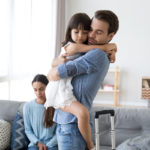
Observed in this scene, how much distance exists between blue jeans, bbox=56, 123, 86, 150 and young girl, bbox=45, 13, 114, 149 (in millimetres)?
26

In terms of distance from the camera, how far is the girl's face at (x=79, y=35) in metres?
1.08

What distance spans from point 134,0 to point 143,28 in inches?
23.2

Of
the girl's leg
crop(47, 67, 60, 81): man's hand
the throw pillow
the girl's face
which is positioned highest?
the girl's face

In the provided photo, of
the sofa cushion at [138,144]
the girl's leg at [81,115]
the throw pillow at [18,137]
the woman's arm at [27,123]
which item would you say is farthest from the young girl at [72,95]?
the throw pillow at [18,137]

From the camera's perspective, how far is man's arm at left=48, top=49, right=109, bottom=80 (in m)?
1.00

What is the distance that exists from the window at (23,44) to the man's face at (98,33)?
7.16 feet

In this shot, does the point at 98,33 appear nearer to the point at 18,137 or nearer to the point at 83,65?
the point at 83,65

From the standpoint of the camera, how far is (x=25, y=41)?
11.8 feet

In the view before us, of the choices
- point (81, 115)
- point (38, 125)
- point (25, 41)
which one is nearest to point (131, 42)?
point (25, 41)

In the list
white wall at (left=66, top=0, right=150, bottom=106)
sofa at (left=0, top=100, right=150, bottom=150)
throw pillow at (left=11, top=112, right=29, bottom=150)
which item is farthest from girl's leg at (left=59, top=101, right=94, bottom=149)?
white wall at (left=66, top=0, right=150, bottom=106)

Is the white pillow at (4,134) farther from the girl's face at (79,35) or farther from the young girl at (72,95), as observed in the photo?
the girl's face at (79,35)

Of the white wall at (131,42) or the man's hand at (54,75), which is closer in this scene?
the man's hand at (54,75)

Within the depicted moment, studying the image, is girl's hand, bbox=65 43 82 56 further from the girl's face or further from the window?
the window

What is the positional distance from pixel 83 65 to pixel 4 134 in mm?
1356
